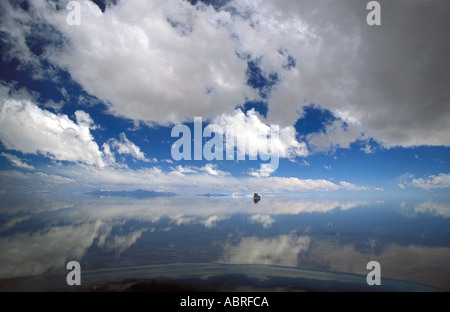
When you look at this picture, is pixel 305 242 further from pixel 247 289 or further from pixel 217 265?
pixel 247 289

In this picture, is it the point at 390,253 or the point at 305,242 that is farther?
the point at 305,242

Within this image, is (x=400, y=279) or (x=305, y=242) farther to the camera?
(x=305, y=242)

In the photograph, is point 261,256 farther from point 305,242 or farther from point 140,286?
point 140,286

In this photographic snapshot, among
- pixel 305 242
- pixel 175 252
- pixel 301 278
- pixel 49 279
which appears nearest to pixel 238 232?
pixel 305 242
